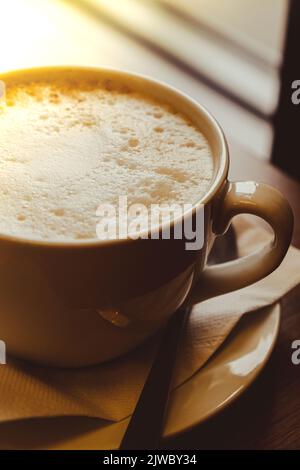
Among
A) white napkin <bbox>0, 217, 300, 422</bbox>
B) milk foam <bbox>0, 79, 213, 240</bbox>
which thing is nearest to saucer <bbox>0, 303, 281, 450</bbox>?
white napkin <bbox>0, 217, 300, 422</bbox>

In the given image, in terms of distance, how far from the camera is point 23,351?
23.7 inches

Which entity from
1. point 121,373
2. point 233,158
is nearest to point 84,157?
point 121,373

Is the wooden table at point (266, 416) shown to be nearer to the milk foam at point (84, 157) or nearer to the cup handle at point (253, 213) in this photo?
the cup handle at point (253, 213)

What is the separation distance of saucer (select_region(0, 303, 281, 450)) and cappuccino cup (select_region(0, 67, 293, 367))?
6 cm

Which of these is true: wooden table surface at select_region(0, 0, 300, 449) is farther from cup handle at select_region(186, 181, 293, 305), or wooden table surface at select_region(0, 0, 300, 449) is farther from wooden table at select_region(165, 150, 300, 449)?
cup handle at select_region(186, 181, 293, 305)

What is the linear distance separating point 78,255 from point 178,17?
185 cm

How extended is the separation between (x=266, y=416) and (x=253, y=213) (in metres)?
0.20

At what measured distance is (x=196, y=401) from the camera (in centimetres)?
59

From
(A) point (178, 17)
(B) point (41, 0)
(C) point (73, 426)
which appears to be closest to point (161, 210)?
(C) point (73, 426)

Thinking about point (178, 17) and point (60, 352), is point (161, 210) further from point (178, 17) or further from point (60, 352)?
point (178, 17)

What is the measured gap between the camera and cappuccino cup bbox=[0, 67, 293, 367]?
52 centimetres

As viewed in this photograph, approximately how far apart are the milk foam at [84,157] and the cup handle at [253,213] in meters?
0.03

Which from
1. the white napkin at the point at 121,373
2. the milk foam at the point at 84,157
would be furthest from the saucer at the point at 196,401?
the milk foam at the point at 84,157

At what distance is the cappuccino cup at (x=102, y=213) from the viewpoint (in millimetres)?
521
